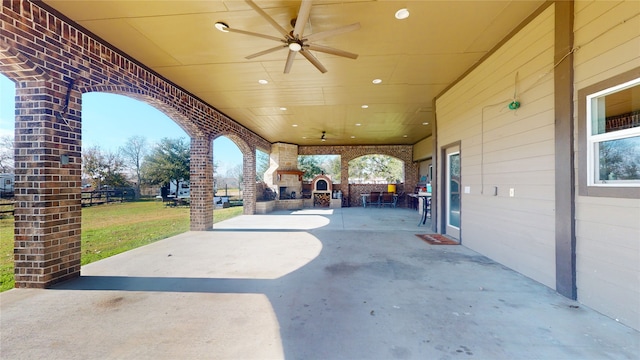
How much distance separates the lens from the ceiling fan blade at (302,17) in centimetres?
233

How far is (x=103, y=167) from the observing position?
10.9m

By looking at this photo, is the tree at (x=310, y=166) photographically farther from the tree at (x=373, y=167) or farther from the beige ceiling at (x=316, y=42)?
the beige ceiling at (x=316, y=42)

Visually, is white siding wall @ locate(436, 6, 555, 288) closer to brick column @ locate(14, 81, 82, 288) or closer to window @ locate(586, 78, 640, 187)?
window @ locate(586, 78, 640, 187)

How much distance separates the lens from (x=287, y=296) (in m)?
2.57

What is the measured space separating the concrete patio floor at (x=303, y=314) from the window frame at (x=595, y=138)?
113cm

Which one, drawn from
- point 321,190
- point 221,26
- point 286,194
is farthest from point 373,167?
point 221,26

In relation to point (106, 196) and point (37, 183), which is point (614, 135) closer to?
point (37, 183)

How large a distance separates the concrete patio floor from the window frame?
1133 millimetres

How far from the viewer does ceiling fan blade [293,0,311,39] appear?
2.33 meters

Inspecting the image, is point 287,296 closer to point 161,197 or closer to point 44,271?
point 44,271

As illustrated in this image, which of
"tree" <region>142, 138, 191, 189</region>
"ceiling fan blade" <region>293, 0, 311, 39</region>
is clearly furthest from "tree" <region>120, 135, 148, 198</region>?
"ceiling fan blade" <region>293, 0, 311, 39</region>

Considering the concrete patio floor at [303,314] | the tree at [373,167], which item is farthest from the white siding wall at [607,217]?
the tree at [373,167]

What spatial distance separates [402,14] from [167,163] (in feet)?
52.1

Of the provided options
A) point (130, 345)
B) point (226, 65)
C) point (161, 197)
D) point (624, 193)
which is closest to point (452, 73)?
point (624, 193)
